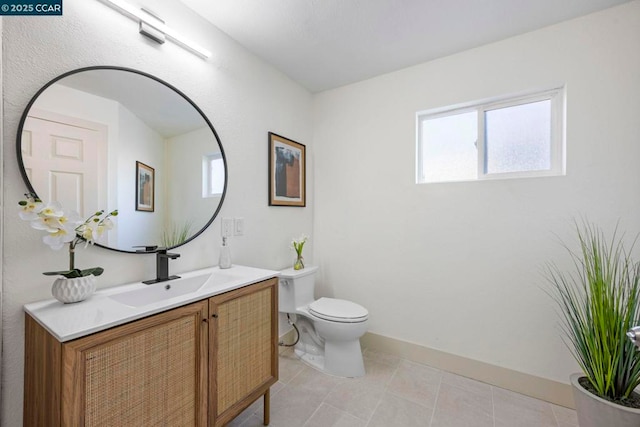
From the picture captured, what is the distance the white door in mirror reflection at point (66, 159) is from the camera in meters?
Answer: 1.03

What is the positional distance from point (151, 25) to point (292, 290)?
190cm

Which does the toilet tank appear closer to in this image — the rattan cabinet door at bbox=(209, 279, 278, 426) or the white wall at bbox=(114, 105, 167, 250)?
the rattan cabinet door at bbox=(209, 279, 278, 426)

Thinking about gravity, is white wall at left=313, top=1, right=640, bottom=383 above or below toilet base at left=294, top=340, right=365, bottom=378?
above

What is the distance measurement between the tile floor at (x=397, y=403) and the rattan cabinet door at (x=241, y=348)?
0.86 feet

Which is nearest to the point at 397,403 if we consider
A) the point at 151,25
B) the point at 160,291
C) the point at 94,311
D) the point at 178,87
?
the point at 160,291

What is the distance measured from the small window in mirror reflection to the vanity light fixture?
2.12ft

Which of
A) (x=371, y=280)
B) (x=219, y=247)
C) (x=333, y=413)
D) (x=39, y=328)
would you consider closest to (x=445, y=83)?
(x=371, y=280)

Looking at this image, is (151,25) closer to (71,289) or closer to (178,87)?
(178,87)

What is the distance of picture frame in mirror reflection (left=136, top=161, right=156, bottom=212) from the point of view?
4.49ft

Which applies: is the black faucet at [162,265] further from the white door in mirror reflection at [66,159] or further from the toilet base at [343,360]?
the toilet base at [343,360]

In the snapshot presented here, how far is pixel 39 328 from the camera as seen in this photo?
906mm

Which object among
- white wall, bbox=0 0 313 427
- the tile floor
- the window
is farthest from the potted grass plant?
white wall, bbox=0 0 313 427

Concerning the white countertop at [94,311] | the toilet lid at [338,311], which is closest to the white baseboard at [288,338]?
the toilet lid at [338,311]

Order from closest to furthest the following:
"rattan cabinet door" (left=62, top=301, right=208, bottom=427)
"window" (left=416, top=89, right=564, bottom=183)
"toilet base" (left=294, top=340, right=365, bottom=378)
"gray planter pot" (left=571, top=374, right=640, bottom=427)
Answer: "rattan cabinet door" (left=62, top=301, right=208, bottom=427)
"gray planter pot" (left=571, top=374, right=640, bottom=427)
"window" (left=416, top=89, right=564, bottom=183)
"toilet base" (left=294, top=340, right=365, bottom=378)
